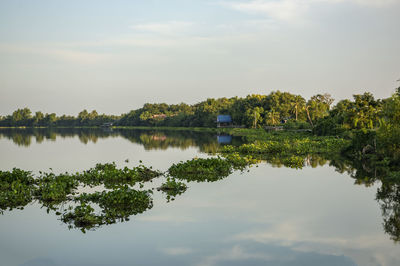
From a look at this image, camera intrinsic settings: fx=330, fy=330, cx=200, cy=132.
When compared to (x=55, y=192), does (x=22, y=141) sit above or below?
below

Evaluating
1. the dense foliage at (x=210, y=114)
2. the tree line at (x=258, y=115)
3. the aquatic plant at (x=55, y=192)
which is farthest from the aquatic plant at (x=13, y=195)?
the dense foliage at (x=210, y=114)

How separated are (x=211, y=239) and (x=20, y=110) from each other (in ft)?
423

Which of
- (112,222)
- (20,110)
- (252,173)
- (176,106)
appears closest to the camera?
(112,222)

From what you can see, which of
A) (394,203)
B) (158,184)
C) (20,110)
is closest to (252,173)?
(158,184)

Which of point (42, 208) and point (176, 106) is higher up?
point (176, 106)

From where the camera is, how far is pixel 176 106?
339 feet

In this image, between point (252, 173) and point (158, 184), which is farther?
point (252, 173)

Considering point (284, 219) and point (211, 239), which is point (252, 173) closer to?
point (284, 219)

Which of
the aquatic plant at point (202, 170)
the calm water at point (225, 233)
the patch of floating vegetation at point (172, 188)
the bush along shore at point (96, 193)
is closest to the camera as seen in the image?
the calm water at point (225, 233)

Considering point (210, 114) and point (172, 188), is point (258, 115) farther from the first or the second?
point (172, 188)

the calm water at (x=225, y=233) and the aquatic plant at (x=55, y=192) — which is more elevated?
the aquatic plant at (x=55, y=192)

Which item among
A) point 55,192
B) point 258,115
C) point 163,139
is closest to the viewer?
point 55,192

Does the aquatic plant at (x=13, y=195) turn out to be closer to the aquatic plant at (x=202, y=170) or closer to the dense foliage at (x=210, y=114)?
the aquatic plant at (x=202, y=170)

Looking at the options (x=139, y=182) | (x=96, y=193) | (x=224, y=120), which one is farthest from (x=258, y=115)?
(x=96, y=193)
